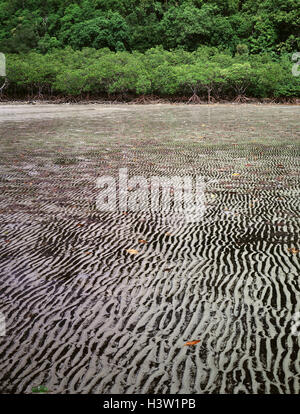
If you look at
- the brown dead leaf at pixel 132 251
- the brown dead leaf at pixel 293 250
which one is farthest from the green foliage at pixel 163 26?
the brown dead leaf at pixel 132 251

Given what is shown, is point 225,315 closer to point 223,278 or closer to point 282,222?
point 223,278

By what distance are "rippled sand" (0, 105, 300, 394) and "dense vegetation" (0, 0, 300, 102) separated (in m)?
29.7

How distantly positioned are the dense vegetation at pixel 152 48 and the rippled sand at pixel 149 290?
97.5 feet

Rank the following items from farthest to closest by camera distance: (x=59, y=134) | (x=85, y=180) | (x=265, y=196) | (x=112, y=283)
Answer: (x=59, y=134)
(x=85, y=180)
(x=265, y=196)
(x=112, y=283)

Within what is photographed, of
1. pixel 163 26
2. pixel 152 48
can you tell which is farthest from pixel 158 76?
pixel 163 26

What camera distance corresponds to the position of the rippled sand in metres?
2.52

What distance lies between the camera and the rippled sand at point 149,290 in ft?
8.27

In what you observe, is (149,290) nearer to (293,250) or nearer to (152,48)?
(293,250)

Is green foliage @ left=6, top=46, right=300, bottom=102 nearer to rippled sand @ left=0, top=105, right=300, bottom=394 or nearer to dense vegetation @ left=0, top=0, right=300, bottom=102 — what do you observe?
dense vegetation @ left=0, top=0, right=300, bottom=102

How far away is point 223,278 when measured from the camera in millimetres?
3711

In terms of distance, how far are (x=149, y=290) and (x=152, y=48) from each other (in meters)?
41.7

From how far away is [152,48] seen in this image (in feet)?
137
